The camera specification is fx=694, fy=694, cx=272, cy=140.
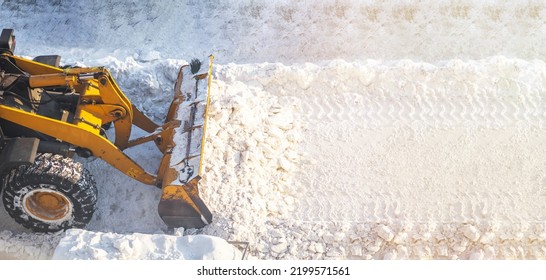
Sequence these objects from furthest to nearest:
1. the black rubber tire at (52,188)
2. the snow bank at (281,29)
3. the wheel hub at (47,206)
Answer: the snow bank at (281,29)
the wheel hub at (47,206)
the black rubber tire at (52,188)

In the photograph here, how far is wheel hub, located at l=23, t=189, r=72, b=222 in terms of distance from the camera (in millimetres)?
6438

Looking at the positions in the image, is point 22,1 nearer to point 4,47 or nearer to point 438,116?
point 4,47

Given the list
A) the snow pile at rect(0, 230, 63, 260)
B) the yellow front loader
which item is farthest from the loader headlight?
the snow pile at rect(0, 230, 63, 260)

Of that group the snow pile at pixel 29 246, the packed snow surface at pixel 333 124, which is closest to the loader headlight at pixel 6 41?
the packed snow surface at pixel 333 124

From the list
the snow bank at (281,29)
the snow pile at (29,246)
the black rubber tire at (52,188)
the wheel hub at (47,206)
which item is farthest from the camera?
the snow bank at (281,29)

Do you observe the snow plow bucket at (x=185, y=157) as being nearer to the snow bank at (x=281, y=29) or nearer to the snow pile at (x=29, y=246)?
the snow pile at (x=29, y=246)

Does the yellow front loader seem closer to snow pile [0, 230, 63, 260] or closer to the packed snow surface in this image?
snow pile [0, 230, 63, 260]

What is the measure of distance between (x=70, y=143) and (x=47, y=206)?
666 millimetres

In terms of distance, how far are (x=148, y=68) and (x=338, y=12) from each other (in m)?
2.79

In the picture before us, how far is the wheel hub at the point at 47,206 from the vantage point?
21.1 feet

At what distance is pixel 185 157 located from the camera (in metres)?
6.36

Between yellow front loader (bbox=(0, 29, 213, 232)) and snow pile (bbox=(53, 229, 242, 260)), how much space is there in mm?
399

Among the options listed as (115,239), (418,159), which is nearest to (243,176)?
(115,239)

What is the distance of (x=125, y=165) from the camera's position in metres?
6.57
